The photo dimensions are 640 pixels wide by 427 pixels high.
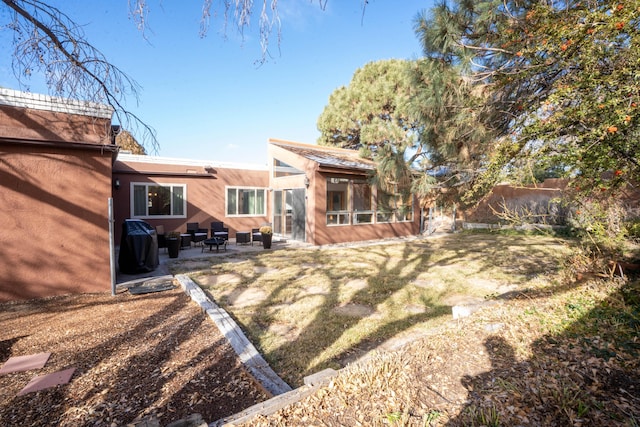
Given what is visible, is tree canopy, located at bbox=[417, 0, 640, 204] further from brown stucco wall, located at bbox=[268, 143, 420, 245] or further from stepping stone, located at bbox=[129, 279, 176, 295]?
brown stucco wall, located at bbox=[268, 143, 420, 245]

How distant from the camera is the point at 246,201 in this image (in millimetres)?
14211

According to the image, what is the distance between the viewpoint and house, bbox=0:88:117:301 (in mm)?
5246

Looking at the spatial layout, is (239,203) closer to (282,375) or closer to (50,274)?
(50,274)

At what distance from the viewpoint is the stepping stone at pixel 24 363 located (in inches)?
127

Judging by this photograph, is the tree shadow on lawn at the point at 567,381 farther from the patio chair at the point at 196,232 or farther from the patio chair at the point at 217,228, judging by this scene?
the patio chair at the point at 217,228

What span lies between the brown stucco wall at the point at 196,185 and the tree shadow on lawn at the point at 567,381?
40.0 feet

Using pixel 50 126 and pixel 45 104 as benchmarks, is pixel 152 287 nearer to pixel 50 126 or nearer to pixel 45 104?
pixel 50 126

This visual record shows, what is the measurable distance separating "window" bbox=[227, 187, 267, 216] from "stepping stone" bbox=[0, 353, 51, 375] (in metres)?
10.5

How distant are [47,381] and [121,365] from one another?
2.02 ft

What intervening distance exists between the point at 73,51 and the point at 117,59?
1.92ft

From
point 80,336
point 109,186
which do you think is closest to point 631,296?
point 80,336

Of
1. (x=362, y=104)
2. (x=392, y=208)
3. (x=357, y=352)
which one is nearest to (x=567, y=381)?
(x=357, y=352)

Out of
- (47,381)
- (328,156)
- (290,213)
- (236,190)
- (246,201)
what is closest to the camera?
(47,381)

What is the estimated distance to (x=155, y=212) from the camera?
12.3 meters
